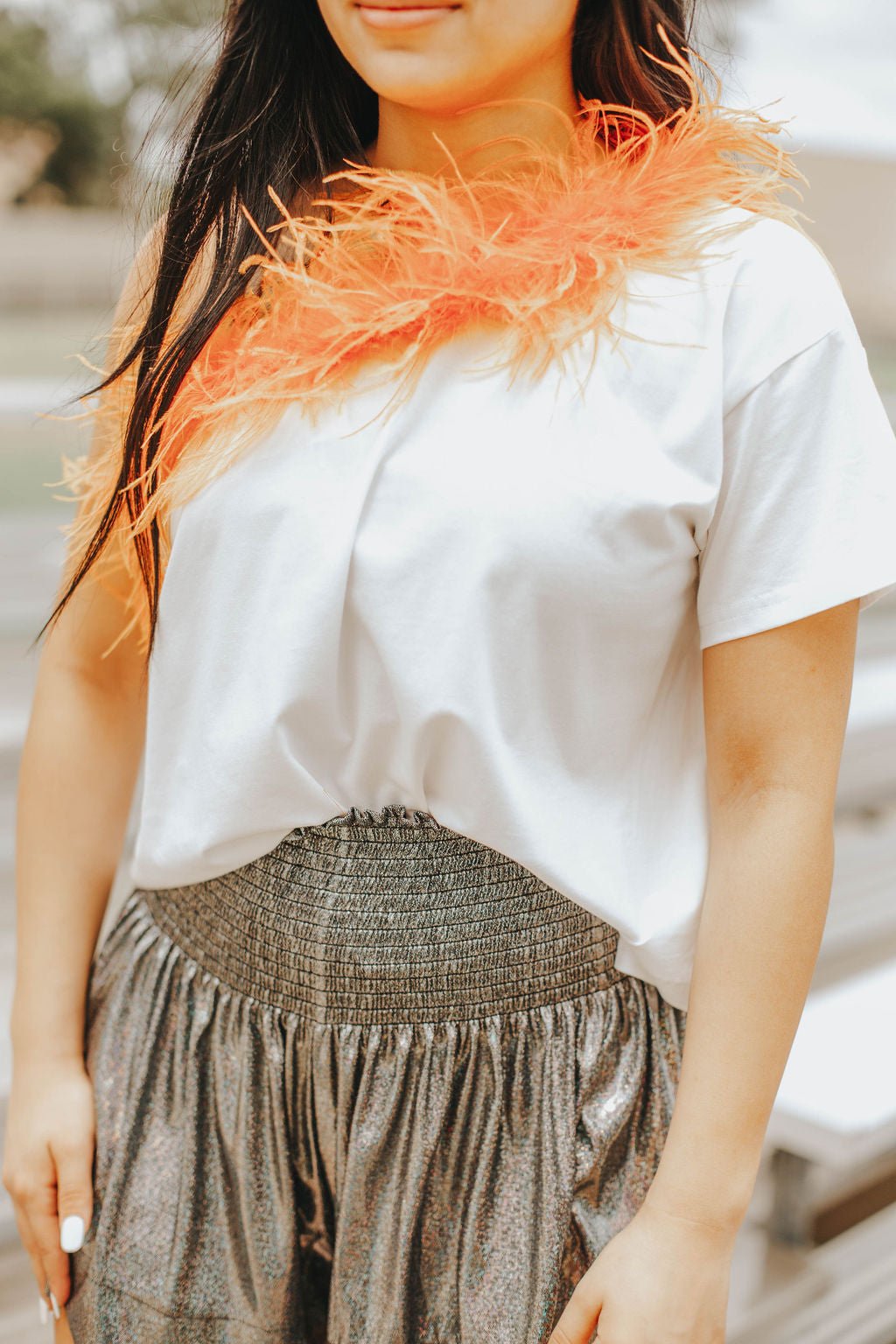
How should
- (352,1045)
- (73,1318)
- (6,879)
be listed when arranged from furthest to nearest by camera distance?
(6,879), (73,1318), (352,1045)

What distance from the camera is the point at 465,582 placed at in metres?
0.74

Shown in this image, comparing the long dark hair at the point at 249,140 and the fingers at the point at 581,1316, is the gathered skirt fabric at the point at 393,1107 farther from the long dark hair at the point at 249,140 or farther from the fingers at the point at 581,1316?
the long dark hair at the point at 249,140

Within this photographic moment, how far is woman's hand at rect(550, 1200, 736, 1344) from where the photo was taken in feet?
2.39

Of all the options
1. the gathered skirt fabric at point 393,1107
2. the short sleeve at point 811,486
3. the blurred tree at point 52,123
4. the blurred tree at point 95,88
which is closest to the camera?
the short sleeve at point 811,486

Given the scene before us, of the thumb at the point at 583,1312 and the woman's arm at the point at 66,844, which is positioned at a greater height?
the woman's arm at the point at 66,844

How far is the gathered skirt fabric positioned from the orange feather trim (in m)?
0.29

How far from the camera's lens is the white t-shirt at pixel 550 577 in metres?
0.71

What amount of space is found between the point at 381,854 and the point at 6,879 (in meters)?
1.07

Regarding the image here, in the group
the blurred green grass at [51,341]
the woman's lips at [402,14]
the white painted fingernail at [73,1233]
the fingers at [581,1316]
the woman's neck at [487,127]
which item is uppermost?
the woman's lips at [402,14]

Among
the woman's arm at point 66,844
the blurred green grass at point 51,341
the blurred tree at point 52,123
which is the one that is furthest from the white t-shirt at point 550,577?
the blurred tree at point 52,123

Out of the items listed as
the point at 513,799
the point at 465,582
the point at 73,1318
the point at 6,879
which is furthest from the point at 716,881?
the point at 6,879

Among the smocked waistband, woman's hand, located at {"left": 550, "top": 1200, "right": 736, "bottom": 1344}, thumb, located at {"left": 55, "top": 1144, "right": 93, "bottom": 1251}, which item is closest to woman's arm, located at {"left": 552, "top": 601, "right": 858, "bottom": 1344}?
woman's hand, located at {"left": 550, "top": 1200, "right": 736, "bottom": 1344}

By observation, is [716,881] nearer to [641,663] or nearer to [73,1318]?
[641,663]

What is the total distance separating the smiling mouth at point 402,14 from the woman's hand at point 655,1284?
71 centimetres
